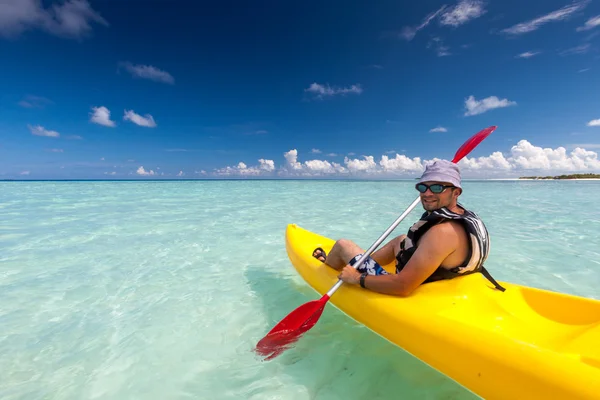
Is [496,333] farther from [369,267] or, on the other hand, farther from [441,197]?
[369,267]

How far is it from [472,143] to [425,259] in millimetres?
2517

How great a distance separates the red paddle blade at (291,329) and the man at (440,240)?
2.09 feet

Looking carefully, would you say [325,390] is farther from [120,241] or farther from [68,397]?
[120,241]

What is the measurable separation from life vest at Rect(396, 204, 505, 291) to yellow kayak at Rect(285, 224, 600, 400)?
0.08m

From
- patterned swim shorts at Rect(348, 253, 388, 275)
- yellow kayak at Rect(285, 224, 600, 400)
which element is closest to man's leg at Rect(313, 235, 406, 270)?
patterned swim shorts at Rect(348, 253, 388, 275)

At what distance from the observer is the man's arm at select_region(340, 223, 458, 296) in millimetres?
2051

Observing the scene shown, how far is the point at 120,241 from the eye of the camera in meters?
6.79

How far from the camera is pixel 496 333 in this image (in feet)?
5.94

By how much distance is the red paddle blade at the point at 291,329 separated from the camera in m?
2.71

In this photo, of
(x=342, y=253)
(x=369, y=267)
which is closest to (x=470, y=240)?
(x=369, y=267)

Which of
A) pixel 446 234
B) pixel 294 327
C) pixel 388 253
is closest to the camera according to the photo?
pixel 446 234

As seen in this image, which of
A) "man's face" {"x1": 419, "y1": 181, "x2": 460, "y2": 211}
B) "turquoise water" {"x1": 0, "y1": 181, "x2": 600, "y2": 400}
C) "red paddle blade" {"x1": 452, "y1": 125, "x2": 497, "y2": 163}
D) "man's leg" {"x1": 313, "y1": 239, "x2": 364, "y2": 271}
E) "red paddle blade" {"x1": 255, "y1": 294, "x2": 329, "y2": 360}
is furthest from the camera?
"red paddle blade" {"x1": 452, "y1": 125, "x2": 497, "y2": 163}

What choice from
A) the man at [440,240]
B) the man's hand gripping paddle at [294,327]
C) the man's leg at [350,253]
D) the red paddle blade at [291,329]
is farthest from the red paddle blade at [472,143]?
the red paddle blade at [291,329]

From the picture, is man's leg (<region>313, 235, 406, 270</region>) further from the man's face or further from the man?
the man's face
